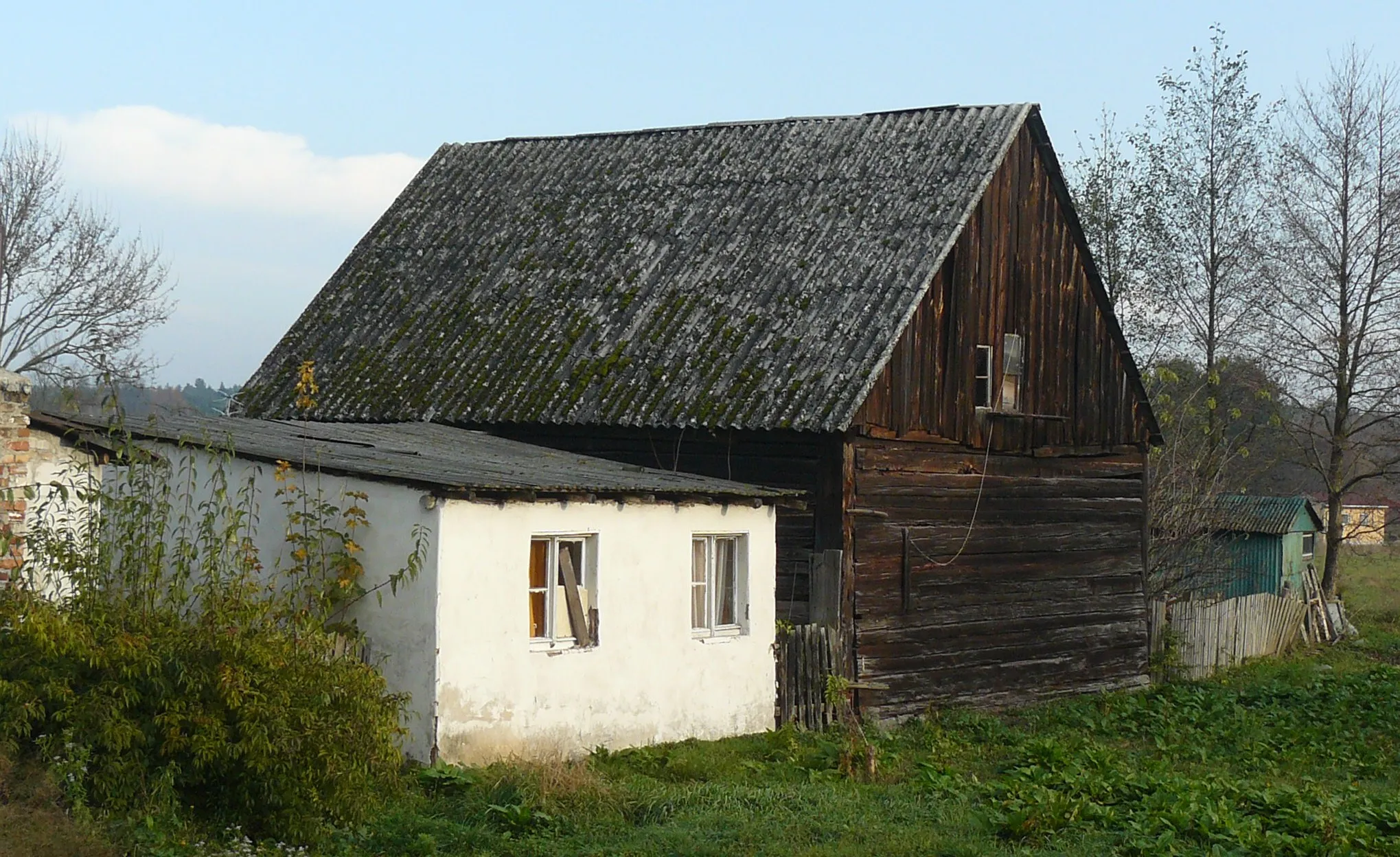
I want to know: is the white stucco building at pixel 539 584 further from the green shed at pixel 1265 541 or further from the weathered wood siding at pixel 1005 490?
the green shed at pixel 1265 541

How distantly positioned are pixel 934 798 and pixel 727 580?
370 cm

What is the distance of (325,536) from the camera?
11953mm

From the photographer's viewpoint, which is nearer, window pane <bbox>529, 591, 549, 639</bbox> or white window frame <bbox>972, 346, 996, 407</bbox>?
window pane <bbox>529, 591, 549, 639</bbox>

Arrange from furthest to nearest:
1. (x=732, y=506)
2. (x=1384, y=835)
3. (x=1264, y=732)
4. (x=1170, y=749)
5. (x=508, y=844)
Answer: (x=1264, y=732) < (x=1170, y=749) < (x=732, y=506) < (x=1384, y=835) < (x=508, y=844)

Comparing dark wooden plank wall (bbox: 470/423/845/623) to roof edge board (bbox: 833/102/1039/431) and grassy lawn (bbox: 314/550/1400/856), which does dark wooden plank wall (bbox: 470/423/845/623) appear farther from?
grassy lawn (bbox: 314/550/1400/856)

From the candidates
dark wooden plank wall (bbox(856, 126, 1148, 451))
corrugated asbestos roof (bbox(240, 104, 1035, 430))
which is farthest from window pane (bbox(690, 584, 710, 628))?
dark wooden plank wall (bbox(856, 126, 1148, 451))

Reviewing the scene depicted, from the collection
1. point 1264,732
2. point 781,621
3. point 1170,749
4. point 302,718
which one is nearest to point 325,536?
point 302,718

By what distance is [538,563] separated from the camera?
12531mm

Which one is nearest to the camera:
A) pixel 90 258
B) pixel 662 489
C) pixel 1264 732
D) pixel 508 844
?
pixel 508 844

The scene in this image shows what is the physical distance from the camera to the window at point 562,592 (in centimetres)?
1238

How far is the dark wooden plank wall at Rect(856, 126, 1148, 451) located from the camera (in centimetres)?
1675

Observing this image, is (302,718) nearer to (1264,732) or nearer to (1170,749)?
(1170,749)

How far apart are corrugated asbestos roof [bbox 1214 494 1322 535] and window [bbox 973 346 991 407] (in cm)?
1442

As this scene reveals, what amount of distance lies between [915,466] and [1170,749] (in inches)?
160
